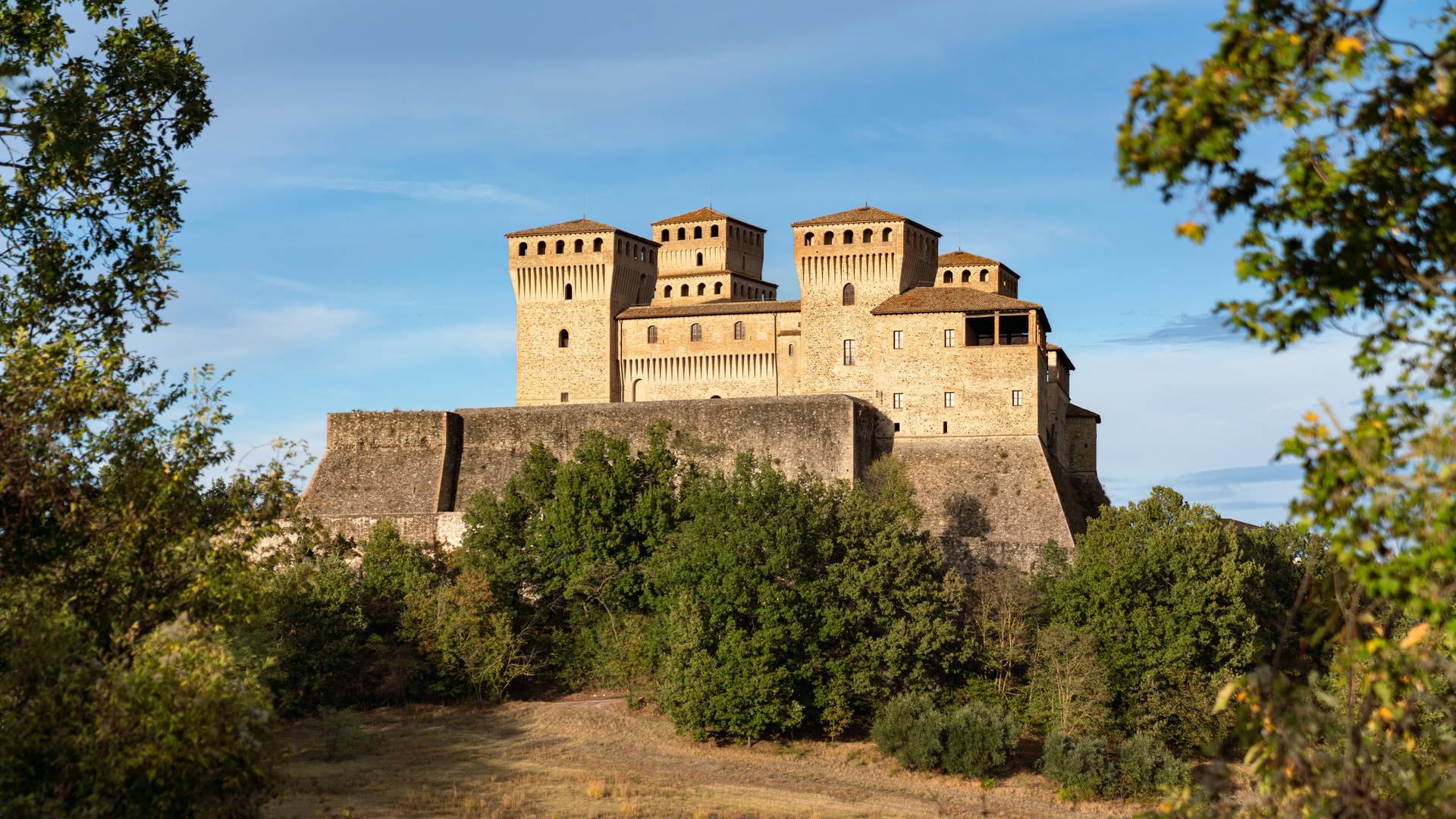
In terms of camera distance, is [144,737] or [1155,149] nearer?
[1155,149]

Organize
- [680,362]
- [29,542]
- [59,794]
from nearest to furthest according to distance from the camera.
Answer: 1. [59,794]
2. [29,542]
3. [680,362]

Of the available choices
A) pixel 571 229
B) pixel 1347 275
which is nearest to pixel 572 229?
pixel 571 229

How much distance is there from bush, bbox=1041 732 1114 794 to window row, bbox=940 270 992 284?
76.5ft

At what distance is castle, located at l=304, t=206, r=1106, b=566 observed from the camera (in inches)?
1711

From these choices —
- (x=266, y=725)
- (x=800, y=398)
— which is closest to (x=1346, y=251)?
(x=266, y=725)

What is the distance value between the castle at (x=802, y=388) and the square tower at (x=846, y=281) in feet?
0.22

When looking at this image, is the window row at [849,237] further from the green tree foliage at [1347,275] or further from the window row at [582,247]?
the green tree foliage at [1347,275]

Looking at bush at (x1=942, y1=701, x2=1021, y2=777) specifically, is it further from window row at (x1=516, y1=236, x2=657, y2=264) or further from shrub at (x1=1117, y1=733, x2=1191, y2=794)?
window row at (x1=516, y1=236, x2=657, y2=264)

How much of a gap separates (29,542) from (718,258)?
46.0 meters

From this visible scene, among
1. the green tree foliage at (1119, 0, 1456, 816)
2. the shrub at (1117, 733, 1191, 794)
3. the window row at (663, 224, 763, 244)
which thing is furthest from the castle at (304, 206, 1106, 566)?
the green tree foliage at (1119, 0, 1456, 816)

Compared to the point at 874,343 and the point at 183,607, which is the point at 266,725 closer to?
the point at 183,607

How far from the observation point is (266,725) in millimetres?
13523

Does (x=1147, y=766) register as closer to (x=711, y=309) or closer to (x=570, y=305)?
(x=711, y=309)

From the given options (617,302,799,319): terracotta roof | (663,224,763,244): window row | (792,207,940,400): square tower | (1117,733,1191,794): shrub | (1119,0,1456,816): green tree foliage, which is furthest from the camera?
(663,224,763,244): window row
